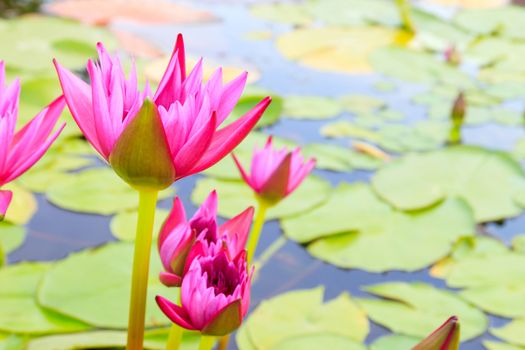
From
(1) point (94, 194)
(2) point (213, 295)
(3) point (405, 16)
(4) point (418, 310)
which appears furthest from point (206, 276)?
(3) point (405, 16)

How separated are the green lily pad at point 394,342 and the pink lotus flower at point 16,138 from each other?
0.60 m

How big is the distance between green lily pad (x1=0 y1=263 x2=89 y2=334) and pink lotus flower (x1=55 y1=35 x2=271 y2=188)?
485 mm

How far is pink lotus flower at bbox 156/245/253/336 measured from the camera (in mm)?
596

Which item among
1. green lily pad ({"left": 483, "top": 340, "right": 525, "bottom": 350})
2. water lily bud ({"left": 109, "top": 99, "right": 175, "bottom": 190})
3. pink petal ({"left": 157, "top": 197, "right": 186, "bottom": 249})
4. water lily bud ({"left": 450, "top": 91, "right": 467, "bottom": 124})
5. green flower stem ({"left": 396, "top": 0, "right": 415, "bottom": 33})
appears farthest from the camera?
green flower stem ({"left": 396, "top": 0, "right": 415, "bottom": 33})

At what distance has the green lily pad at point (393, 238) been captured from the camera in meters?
1.26

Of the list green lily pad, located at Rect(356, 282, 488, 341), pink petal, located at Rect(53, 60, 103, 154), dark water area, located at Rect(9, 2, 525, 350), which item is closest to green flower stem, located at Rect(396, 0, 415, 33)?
dark water area, located at Rect(9, 2, 525, 350)

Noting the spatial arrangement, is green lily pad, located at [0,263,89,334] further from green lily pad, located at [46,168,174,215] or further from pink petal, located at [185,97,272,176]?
pink petal, located at [185,97,272,176]

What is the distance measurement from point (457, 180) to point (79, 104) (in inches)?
45.0

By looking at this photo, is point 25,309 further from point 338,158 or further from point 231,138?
point 338,158

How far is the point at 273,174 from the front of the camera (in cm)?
95

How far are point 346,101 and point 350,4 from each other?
1.18 meters

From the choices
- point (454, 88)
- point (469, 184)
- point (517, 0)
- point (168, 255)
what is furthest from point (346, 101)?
point (517, 0)

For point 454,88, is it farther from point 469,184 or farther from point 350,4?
point 350,4

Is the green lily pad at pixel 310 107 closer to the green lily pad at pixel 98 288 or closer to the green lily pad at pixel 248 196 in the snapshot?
the green lily pad at pixel 248 196
